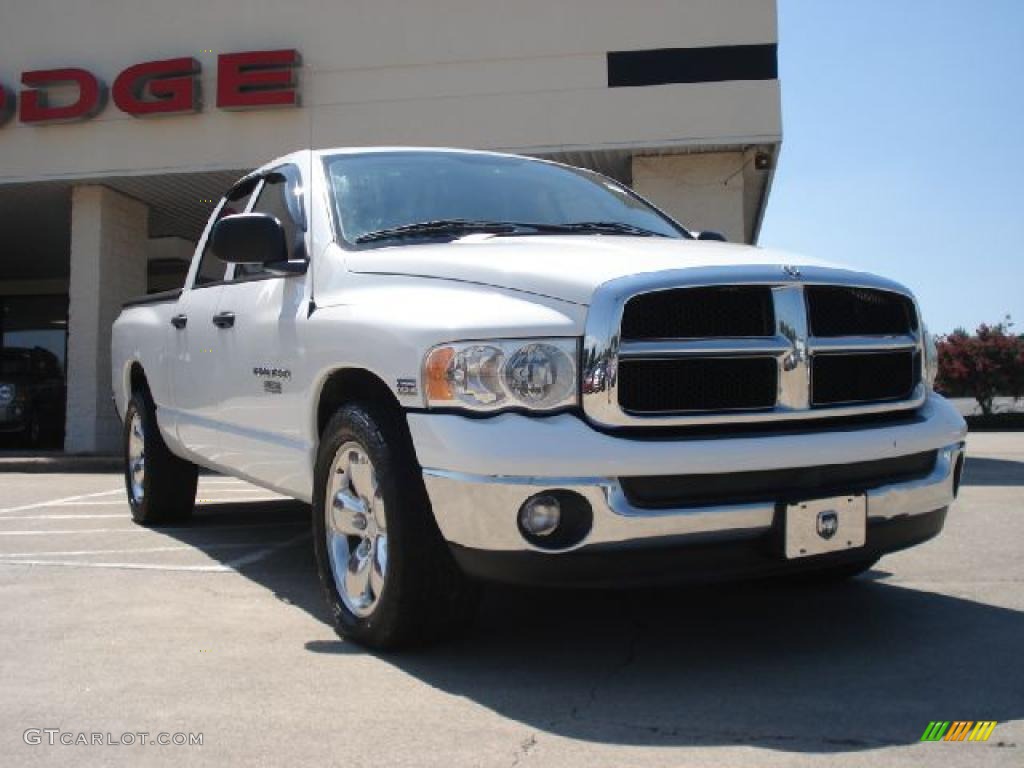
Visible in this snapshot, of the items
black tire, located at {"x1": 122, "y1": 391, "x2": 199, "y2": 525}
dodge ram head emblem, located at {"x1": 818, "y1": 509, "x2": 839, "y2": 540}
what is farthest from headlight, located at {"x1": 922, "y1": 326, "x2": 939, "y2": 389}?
black tire, located at {"x1": 122, "y1": 391, "x2": 199, "y2": 525}

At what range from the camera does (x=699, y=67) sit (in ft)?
41.4

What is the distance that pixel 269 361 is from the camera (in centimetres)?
445

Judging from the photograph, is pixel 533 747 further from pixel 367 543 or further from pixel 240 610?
pixel 240 610

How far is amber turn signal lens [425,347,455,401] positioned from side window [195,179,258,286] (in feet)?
7.68

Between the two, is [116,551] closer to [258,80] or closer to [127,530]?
[127,530]

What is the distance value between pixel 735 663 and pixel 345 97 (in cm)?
1150

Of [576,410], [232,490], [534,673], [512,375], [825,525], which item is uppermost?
[512,375]

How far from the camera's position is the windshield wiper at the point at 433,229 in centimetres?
418

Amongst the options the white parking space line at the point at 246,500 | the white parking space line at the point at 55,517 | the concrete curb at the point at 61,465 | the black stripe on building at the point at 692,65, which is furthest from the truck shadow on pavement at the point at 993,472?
the concrete curb at the point at 61,465

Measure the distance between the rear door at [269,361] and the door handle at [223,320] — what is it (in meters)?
0.03

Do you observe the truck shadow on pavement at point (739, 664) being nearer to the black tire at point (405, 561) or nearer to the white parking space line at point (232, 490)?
the black tire at point (405, 561)

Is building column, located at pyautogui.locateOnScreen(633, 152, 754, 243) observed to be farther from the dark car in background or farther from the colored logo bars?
the colored logo bars

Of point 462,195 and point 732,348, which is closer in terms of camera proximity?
point 732,348

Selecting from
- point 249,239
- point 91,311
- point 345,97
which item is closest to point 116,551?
point 249,239
